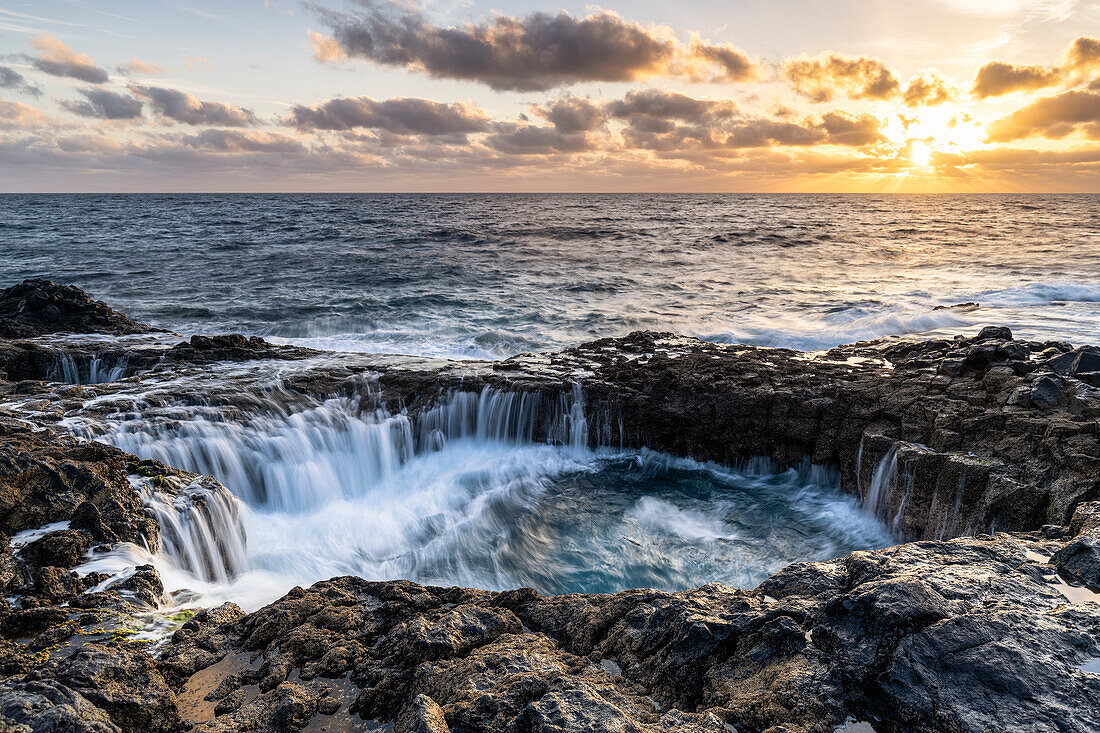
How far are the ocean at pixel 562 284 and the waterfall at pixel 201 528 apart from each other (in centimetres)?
981

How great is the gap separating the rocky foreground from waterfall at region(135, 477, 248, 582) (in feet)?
0.28

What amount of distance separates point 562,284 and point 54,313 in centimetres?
1927

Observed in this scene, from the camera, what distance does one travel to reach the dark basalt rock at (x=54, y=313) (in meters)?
13.3

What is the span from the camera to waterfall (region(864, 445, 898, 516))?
308 inches

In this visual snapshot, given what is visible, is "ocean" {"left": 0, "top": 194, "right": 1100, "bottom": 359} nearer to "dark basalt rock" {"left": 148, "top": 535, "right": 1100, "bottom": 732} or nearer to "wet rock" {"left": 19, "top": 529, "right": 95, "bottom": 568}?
"wet rock" {"left": 19, "top": 529, "right": 95, "bottom": 568}

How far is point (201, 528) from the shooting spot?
6363 mm

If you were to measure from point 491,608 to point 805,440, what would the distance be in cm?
683

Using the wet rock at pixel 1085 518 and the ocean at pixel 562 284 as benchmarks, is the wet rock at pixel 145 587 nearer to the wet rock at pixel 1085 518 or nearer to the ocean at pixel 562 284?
the wet rock at pixel 1085 518

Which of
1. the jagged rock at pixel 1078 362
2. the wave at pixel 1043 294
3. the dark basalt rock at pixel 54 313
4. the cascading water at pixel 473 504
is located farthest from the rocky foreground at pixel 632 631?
the wave at pixel 1043 294

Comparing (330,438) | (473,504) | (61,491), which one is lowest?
(473,504)

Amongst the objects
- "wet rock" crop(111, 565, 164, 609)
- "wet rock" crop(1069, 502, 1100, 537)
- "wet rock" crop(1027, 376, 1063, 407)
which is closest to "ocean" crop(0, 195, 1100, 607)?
"wet rock" crop(111, 565, 164, 609)

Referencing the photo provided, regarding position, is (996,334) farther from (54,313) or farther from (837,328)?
(54,313)

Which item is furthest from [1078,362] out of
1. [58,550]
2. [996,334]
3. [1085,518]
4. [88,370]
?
[88,370]

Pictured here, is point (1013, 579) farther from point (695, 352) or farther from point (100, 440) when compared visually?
point (100, 440)
